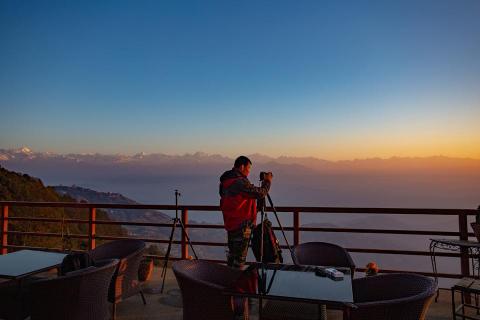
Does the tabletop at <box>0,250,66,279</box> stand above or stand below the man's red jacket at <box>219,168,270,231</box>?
below

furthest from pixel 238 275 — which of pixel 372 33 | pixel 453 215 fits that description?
pixel 372 33

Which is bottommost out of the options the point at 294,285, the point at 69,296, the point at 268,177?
the point at 69,296

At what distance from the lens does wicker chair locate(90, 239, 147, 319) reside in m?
3.49

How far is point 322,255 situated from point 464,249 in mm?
1774

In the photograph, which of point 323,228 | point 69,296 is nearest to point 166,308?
point 69,296

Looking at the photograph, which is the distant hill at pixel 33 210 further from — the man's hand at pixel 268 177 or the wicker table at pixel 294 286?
the wicker table at pixel 294 286

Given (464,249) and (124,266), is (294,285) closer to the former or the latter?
(124,266)

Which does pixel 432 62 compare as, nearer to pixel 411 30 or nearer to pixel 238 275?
pixel 411 30

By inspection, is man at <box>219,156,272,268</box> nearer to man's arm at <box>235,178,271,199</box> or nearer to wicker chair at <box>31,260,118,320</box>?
man's arm at <box>235,178,271,199</box>

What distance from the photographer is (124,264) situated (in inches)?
139

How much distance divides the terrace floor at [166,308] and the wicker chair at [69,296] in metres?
1.05

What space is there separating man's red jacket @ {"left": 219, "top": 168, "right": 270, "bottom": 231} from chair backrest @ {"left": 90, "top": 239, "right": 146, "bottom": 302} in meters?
0.92

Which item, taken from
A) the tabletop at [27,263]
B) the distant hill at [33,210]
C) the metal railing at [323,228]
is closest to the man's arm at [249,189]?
the metal railing at [323,228]

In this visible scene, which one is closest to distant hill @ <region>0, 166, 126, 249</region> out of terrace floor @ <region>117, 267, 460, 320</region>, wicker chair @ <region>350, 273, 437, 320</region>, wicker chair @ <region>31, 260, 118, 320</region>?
terrace floor @ <region>117, 267, 460, 320</region>
